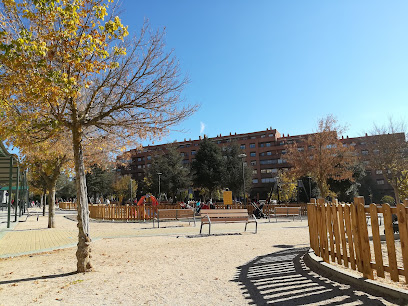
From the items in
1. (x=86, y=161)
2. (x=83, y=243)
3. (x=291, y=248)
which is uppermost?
(x=86, y=161)

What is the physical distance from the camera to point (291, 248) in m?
8.43

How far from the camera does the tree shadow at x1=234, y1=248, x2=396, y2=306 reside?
398 centimetres

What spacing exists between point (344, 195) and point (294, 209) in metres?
25.0

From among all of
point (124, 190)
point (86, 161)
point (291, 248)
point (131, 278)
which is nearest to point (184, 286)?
point (131, 278)

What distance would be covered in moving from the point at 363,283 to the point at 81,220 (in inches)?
200

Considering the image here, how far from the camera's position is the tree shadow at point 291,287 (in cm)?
398

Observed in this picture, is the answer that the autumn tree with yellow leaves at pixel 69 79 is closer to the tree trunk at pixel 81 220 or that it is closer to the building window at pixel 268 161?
the tree trunk at pixel 81 220

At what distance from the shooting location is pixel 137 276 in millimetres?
5594

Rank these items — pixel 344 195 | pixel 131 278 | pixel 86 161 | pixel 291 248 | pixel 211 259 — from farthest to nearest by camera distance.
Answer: pixel 344 195 → pixel 86 161 → pixel 291 248 → pixel 211 259 → pixel 131 278

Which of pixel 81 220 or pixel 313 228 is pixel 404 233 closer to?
pixel 313 228

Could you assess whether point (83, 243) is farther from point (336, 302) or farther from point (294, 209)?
point (294, 209)

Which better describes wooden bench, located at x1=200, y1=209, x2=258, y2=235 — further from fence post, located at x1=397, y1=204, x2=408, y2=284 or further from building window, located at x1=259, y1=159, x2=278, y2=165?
building window, located at x1=259, y1=159, x2=278, y2=165

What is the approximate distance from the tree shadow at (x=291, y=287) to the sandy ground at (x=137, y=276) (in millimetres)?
211

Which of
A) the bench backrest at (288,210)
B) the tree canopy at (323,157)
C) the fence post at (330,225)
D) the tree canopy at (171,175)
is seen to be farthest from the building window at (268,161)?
the fence post at (330,225)
